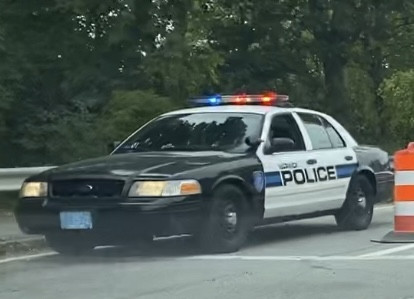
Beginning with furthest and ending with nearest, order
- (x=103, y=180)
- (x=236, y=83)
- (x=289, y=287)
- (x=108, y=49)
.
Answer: (x=236, y=83), (x=108, y=49), (x=103, y=180), (x=289, y=287)

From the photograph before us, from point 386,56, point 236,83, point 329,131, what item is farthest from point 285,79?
point 329,131

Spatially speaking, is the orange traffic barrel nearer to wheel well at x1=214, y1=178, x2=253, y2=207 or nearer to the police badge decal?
the police badge decal

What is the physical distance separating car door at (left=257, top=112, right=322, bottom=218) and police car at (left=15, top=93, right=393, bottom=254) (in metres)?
0.01

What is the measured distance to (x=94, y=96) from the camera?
17875 mm

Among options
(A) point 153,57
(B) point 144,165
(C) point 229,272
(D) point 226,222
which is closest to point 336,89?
(A) point 153,57

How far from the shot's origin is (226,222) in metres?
10.8

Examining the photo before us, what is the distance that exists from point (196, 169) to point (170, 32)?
6791mm

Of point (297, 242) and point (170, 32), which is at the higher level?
point (170, 32)

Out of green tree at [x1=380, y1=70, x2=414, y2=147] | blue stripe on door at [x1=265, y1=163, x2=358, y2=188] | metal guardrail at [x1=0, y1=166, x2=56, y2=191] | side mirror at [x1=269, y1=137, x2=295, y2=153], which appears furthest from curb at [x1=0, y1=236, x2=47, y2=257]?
green tree at [x1=380, y1=70, x2=414, y2=147]

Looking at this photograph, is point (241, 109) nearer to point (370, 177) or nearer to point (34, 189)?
point (370, 177)

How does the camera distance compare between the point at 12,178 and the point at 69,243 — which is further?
the point at 12,178

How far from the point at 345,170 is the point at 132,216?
355cm

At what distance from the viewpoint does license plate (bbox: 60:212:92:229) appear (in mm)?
10195

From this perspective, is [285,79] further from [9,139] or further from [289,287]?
[289,287]
